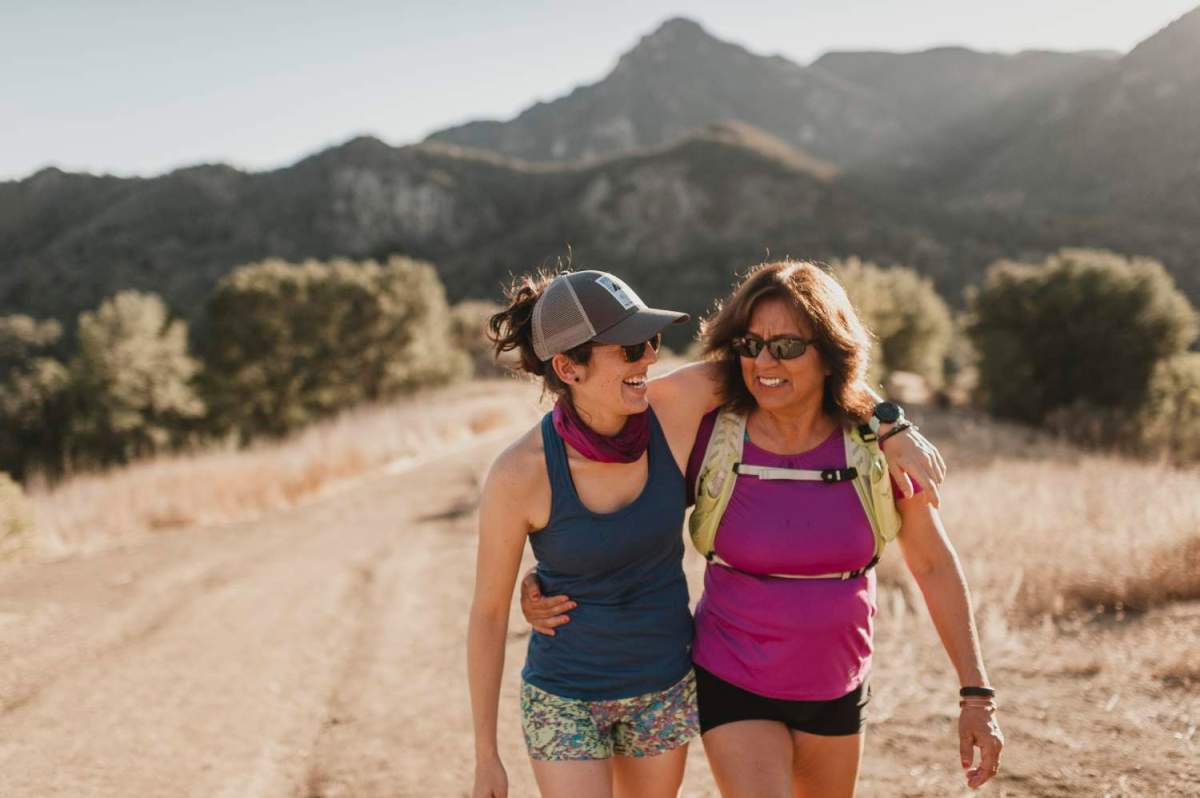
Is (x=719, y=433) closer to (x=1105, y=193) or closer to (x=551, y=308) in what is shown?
(x=551, y=308)

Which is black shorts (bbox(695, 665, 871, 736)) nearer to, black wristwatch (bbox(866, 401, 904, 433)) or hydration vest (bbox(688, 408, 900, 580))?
hydration vest (bbox(688, 408, 900, 580))

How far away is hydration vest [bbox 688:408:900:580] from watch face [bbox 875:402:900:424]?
0.07m

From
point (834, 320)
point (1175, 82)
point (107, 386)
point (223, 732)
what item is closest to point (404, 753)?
point (223, 732)

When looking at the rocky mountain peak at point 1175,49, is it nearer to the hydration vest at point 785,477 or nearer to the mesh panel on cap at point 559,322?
the hydration vest at point 785,477

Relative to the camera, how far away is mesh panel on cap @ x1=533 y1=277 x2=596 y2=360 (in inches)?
82.4

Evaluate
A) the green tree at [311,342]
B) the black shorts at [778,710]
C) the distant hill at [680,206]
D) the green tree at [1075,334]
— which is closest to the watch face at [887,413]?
the black shorts at [778,710]

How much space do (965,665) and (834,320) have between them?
1.08 meters

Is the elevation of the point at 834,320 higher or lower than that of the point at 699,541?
higher

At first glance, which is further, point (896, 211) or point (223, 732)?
point (896, 211)

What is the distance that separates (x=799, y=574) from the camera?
2195mm

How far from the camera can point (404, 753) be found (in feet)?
12.5

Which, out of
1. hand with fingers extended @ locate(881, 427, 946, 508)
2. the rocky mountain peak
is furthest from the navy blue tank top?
the rocky mountain peak

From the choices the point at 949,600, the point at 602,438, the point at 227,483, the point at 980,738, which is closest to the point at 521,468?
the point at 602,438

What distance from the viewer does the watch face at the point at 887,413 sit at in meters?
2.38
